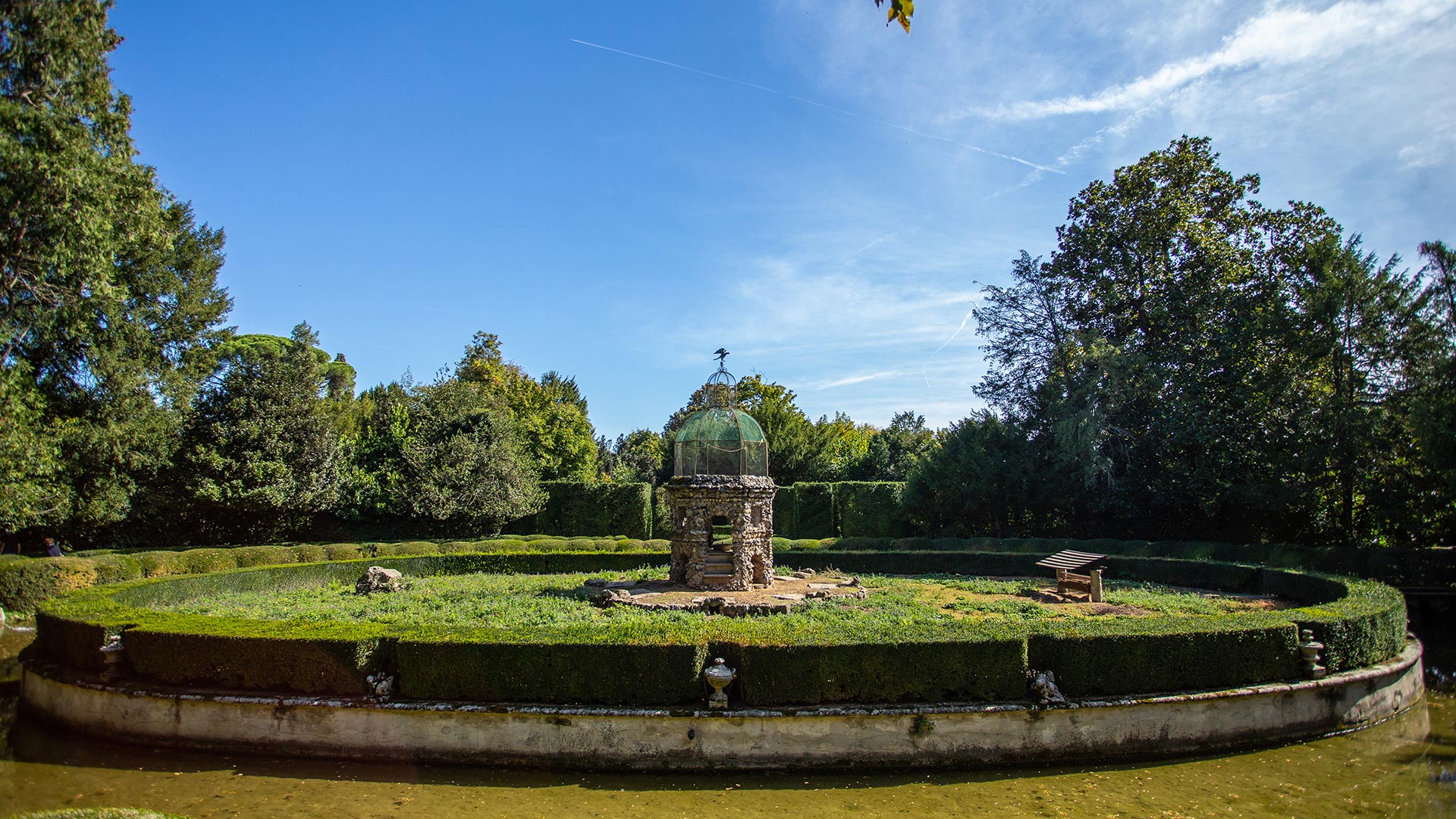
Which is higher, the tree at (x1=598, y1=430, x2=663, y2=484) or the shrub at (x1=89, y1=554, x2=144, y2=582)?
the tree at (x1=598, y1=430, x2=663, y2=484)

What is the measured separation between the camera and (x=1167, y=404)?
25.9 m

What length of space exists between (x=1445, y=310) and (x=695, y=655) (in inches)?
953

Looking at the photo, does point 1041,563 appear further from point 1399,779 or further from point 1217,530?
point 1399,779

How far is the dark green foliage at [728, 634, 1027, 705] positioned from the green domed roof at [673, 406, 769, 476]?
1066 centimetres

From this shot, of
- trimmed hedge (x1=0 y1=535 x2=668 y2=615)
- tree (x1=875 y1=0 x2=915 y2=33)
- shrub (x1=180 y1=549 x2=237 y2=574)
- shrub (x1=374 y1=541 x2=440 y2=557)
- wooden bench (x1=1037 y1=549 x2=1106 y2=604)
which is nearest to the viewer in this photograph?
tree (x1=875 y1=0 x2=915 y2=33)

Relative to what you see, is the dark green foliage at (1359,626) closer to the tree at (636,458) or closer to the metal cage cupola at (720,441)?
the metal cage cupola at (720,441)

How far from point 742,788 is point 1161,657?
5.82 metres

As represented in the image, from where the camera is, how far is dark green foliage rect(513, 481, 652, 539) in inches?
1340

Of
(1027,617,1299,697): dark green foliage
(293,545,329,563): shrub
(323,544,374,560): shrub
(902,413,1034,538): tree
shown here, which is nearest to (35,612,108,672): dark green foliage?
(293,545,329,563): shrub

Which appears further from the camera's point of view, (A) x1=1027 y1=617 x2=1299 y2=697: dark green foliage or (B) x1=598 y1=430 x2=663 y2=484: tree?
(B) x1=598 y1=430 x2=663 y2=484: tree

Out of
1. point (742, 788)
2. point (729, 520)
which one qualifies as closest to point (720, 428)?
point (729, 520)

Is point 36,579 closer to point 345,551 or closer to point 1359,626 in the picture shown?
point 345,551

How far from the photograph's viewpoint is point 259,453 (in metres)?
26.5

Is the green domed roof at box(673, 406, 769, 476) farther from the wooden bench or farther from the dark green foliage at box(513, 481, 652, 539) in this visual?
the dark green foliage at box(513, 481, 652, 539)
